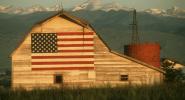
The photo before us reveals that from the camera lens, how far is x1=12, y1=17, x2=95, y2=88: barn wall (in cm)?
3944

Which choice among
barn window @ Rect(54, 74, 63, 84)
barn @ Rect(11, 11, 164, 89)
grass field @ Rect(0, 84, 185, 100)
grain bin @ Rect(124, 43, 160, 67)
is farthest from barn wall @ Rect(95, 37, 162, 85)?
grass field @ Rect(0, 84, 185, 100)

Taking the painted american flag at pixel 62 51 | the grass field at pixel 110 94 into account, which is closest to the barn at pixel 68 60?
the painted american flag at pixel 62 51

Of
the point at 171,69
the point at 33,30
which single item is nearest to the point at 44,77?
the point at 33,30

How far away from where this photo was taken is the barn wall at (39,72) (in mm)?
39438

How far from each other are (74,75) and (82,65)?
1.03m

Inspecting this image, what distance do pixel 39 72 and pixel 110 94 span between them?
75.0ft

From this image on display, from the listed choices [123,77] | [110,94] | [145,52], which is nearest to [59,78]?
[123,77]

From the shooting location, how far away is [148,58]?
4778cm

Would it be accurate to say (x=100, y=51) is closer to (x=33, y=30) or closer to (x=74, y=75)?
(x=74, y=75)

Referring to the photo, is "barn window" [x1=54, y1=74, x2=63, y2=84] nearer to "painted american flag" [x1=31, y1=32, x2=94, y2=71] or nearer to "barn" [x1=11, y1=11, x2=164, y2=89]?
"barn" [x1=11, y1=11, x2=164, y2=89]

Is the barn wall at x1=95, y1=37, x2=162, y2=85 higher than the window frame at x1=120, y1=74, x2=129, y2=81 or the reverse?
higher

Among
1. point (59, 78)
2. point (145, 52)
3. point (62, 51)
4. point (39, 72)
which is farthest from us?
point (145, 52)

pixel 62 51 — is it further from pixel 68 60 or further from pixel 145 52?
pixel 145 52

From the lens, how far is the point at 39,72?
129ft
